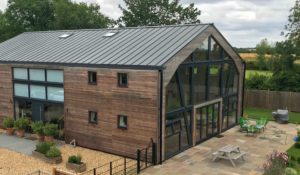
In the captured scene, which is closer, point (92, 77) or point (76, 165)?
point (76, 165)

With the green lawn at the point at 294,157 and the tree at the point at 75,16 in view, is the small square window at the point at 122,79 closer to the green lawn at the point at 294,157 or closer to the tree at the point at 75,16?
the green lawn at the point at 294,157

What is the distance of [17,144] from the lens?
1867 cm

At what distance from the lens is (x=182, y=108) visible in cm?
1709

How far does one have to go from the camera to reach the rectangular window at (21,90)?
2089 centimetres

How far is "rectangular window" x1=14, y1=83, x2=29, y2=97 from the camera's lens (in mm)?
20891

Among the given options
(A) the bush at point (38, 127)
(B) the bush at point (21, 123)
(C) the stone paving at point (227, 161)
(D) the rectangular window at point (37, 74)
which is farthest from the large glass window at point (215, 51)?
(B) the bush at point (21, 123)

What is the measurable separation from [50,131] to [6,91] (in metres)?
5.59

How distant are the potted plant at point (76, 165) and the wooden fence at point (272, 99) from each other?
2010 cm

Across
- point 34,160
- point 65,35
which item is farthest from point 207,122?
point 65,35

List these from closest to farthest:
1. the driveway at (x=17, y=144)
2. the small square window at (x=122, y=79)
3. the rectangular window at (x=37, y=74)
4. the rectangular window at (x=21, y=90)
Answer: the small square window at (x=122, y=79) → the driveway at (x=17, y=144) → the rectangular window at (x=37, y=74) → the rectangular window at (x=21, y=90)

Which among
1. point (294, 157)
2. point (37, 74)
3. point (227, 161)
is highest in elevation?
point (37, 74)

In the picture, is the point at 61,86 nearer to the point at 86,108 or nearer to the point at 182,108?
the point at 86,108

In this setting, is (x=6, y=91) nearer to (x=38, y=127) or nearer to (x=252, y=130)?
(x=38, y=127)

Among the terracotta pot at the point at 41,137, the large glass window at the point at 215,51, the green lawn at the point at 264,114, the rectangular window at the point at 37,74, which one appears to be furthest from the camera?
the green lawn at the point at 264,114
